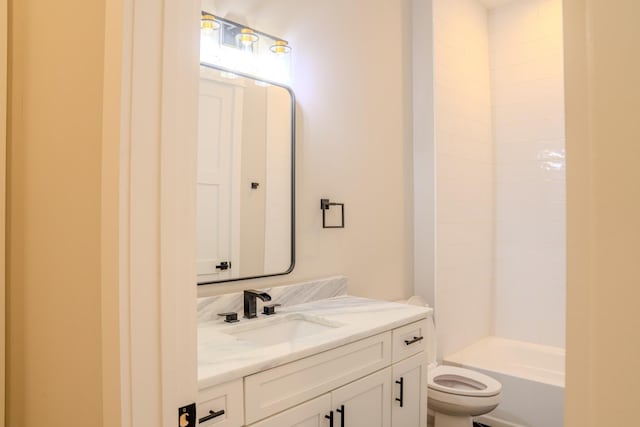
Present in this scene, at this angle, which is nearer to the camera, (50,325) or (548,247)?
(50,325)

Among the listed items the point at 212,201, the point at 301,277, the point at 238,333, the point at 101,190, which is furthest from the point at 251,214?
the point at 101,190

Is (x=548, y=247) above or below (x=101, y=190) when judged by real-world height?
below

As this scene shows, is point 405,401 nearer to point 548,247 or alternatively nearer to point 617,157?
point 617,157

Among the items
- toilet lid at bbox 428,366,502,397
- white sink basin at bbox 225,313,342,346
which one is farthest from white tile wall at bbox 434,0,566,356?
white sink basin at bbox 225,313,342,346

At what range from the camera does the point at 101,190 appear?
742mm

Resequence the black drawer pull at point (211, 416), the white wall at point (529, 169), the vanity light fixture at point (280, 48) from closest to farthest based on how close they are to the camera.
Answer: the black drawer pull at point (211, 416), the vanity light fixture at point (280, 48), the white wall at point (529, 169)

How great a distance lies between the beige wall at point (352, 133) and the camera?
80.6 inches

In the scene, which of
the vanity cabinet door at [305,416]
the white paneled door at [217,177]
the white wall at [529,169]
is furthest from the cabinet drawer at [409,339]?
the white wall at [529,169]

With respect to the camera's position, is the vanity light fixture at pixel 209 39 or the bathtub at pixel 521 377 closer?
the vanity light fixture at pixel 209 39

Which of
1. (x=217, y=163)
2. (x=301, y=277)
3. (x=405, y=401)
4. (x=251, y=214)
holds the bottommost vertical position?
(x=405, y=401)

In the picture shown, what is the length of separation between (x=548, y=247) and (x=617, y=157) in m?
3.16

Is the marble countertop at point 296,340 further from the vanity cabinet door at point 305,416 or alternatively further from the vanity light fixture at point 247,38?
the vanity light fixture at point 247,38

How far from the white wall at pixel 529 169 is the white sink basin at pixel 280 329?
6.82 feet

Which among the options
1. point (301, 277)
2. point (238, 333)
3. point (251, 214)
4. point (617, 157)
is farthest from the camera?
point (301, 277)
